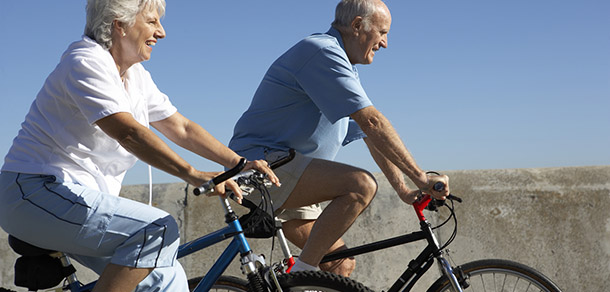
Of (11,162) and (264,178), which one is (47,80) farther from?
(264,178)

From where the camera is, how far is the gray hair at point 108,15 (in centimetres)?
244

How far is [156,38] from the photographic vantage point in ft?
8.38

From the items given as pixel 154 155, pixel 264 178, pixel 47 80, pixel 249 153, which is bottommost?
pixel 249 153

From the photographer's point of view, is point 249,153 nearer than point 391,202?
Yes

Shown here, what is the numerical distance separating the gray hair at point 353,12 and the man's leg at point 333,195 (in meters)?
0.73

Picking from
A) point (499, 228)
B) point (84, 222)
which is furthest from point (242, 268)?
point (499, 228)

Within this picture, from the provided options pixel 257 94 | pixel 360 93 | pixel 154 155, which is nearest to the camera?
pixel 154 155

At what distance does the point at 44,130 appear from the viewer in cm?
236

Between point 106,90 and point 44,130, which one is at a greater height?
point 106,90

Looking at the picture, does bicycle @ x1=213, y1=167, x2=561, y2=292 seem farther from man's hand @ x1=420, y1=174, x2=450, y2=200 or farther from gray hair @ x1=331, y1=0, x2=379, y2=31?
gray hair @ x1=331, y1=0, x2=379, y2=31

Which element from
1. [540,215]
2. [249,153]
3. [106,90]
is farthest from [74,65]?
[540,215]

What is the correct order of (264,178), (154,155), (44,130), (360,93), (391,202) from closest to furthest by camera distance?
1. (154,155)
2. (44,130)
3. (264,178)
4. (360,93)
5. (391,202)

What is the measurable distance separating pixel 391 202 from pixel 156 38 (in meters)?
2.32

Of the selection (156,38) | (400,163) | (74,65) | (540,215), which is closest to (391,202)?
(540,215)
